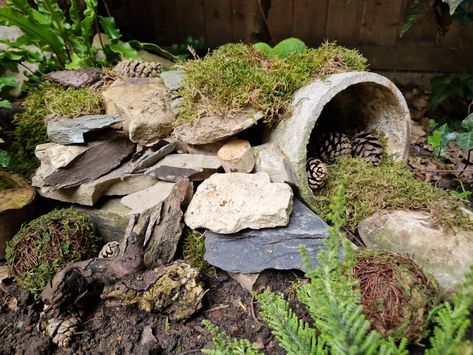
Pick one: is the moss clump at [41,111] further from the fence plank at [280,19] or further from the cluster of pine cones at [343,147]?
the fence plank at [280,19]

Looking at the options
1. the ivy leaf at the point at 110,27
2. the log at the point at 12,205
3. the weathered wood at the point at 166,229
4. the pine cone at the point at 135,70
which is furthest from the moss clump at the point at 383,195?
the ivy leaf at the point at 110,27

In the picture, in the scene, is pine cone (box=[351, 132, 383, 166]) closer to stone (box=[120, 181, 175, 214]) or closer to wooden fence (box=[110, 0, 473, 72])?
stone (box=[120, 181, 175, 214])

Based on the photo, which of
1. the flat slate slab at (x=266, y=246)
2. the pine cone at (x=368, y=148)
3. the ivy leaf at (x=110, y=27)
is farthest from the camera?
the ivy leaf at (x=110, y=27)

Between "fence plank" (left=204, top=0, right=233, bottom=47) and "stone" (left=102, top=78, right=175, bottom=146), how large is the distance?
2003mm

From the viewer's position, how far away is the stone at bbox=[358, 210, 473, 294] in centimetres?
154

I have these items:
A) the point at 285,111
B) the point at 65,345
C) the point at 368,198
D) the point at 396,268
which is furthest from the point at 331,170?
the point at 65,345

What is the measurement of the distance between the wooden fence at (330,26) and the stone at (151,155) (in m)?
1.99

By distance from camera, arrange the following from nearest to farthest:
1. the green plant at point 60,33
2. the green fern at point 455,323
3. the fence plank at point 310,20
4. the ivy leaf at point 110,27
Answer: the green fern at point 455,323, the green plant at point 60,33, the ivy leaf at point 110,27, the fence plank at point 310,20

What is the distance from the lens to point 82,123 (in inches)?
79.2

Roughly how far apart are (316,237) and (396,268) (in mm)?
390

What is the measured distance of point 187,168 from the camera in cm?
196

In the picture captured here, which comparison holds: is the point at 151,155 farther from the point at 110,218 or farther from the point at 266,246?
the point at 266,246

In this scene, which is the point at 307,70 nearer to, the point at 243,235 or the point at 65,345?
the point at 243,235

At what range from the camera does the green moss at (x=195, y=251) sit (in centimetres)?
184
